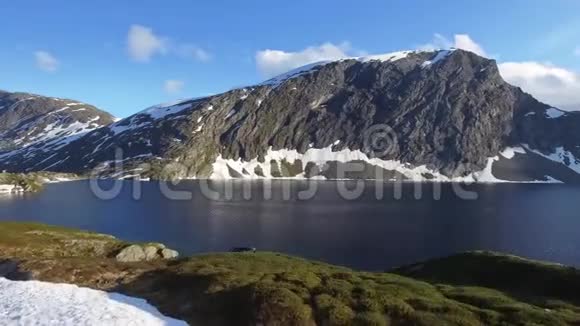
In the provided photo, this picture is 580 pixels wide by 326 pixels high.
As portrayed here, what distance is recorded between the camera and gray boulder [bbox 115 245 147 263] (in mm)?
60662

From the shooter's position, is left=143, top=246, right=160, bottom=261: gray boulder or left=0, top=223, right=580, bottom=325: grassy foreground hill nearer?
left=0, top=223, right=580, bottom=325: grassy foreground hill

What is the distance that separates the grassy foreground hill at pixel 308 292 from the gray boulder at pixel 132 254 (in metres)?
8.92

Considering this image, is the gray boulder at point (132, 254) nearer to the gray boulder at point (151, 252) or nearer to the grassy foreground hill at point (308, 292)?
the gray boulder at point (151, 252)

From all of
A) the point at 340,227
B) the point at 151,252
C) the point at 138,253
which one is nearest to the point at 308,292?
the point at 138,253

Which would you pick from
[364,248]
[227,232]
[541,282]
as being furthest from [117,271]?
[227,232]

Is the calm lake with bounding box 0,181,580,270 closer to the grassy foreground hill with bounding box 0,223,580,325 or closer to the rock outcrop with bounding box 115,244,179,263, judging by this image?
the rock outcrop with bounding box 115,244,179,263

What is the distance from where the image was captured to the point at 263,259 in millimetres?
56438

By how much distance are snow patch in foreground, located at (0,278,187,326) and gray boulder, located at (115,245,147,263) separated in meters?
26.1

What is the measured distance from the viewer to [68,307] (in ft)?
97.2

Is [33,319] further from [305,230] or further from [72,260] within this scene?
[305,230]

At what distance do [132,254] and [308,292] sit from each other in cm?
3569

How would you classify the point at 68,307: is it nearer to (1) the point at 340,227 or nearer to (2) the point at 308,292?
(2) the point at 308,292

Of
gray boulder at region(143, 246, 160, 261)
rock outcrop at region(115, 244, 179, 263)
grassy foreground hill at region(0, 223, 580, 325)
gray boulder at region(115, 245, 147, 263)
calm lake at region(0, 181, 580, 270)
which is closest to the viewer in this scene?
grassy foreground hill at region(0, 223, 580, 325)

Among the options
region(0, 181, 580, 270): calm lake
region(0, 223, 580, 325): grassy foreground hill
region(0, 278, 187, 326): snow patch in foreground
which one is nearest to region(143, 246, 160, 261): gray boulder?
region(0, 223, 580, 325): grassy foreground hill
